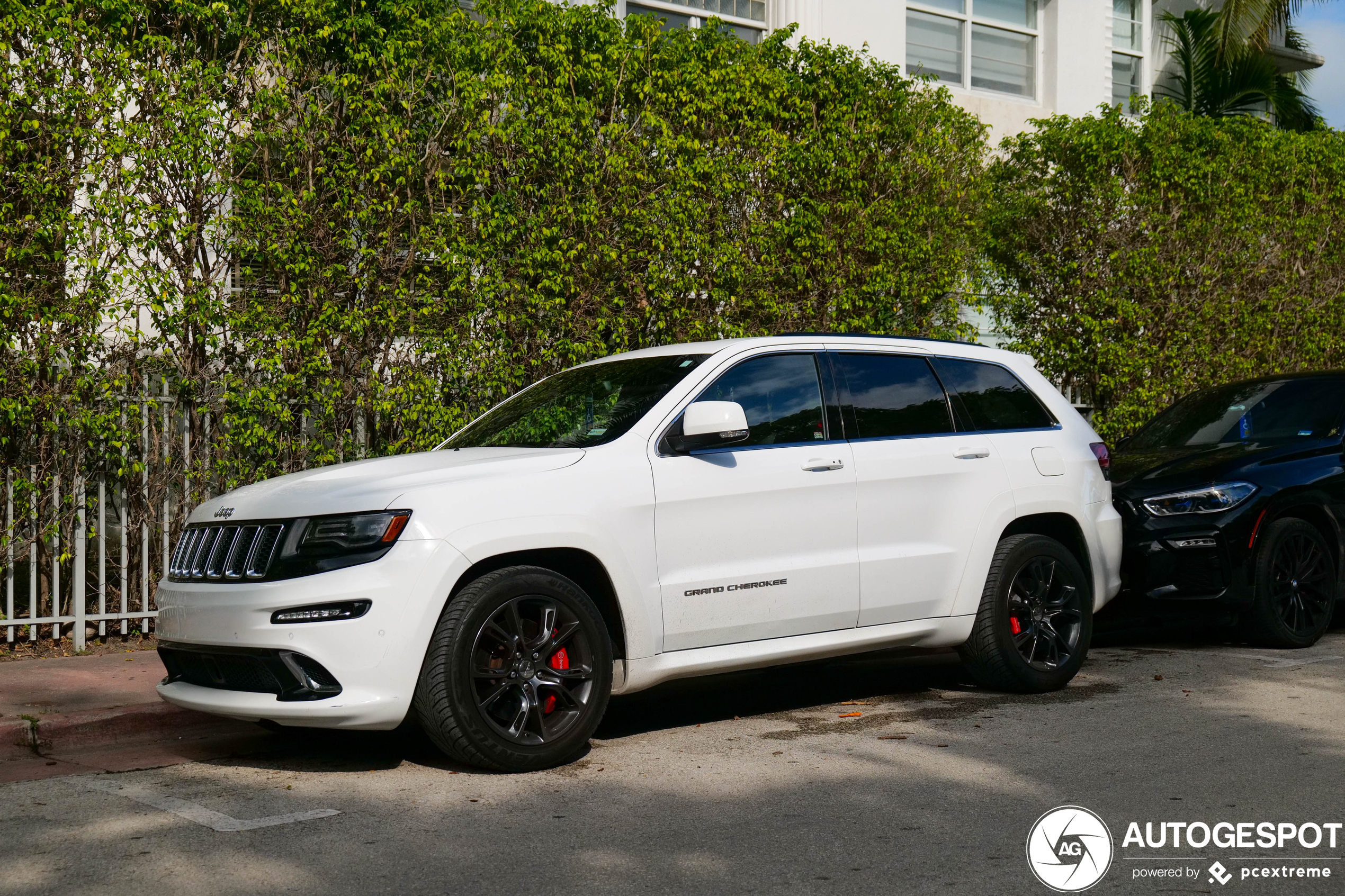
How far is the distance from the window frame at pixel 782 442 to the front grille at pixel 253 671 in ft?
5.73

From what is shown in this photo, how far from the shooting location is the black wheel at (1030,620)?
270 inches

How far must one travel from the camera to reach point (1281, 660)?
26.4 ft

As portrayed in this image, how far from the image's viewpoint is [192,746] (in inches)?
245

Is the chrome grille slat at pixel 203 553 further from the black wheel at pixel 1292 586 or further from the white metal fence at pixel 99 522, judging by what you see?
the black wheel at pixel 1292 586

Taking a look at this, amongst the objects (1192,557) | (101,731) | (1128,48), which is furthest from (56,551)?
(1128,48)

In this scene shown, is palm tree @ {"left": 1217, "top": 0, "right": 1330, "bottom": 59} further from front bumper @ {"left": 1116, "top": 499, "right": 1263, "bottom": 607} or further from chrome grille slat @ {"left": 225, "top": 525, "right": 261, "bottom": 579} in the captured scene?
chrome grille slat @ {"left": 225, "top": 525, "right": 261, "bottom": 579}

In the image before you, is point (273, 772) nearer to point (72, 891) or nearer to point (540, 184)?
point (72, 891)

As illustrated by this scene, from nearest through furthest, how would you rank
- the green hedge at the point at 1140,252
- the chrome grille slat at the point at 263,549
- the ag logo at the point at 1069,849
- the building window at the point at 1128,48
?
the ag logo at the point at 1069,849, the chrome grille slat at the point at 263,549, the green hedge at the point at 1140,252, the building window at the point at 1128,48

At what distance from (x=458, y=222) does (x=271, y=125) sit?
1.34 metres

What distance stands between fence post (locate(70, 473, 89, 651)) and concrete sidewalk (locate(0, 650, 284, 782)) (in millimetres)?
1135

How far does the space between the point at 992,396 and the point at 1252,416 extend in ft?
11.0

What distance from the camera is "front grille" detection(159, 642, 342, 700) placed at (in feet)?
16.7

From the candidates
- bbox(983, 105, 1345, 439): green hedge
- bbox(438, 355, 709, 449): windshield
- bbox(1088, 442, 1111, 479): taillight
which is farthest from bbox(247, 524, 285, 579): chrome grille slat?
bbox(983, 105, 1345, 439): green hedge

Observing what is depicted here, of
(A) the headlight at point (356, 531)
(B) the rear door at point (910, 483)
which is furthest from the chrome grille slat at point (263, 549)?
(B) the rear door at point (910, 483)
